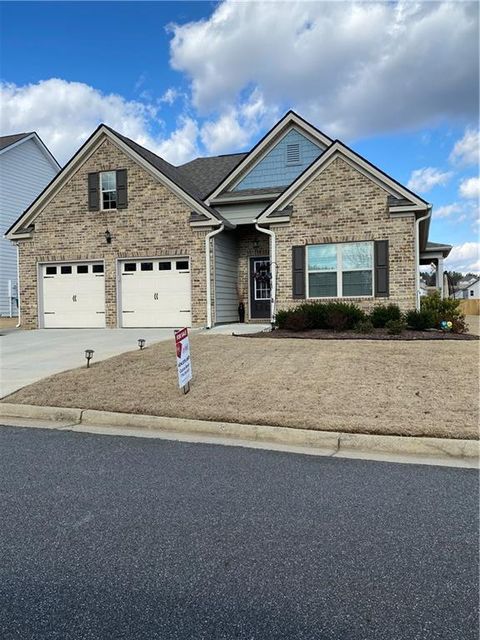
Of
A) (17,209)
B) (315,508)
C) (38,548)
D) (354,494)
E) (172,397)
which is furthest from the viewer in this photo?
(17,209)

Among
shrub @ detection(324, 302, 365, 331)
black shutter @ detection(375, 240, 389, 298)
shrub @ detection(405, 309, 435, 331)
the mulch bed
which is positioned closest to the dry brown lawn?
the mulch bed

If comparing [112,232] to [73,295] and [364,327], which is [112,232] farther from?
[364,327]

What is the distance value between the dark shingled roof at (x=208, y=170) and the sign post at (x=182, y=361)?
43.6ft

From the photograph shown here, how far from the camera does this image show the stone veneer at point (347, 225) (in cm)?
1536

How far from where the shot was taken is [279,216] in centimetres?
1631

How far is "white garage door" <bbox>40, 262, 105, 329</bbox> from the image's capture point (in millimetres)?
18438

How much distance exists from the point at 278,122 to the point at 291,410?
1473cm

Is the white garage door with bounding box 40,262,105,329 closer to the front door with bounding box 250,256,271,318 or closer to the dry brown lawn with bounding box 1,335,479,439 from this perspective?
the front door with bounding box 250,256,271,318

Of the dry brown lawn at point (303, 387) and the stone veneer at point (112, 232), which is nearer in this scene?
the dry brown lawn at point (303, 387)

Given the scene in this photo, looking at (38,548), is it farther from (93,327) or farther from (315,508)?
(93,327)

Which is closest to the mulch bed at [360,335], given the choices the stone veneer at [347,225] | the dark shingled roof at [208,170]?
the stone veneer at [347,225]

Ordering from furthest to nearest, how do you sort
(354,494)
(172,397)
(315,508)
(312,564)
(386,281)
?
1. (386,281)
2. (172,397)
3. (354,494)
4. (315,508)
5. (312,564)

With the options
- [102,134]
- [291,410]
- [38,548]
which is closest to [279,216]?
[102,134]

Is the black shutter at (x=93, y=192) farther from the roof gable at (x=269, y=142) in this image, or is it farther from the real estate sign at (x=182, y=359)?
the real estate sign at (x=182, y=359)
